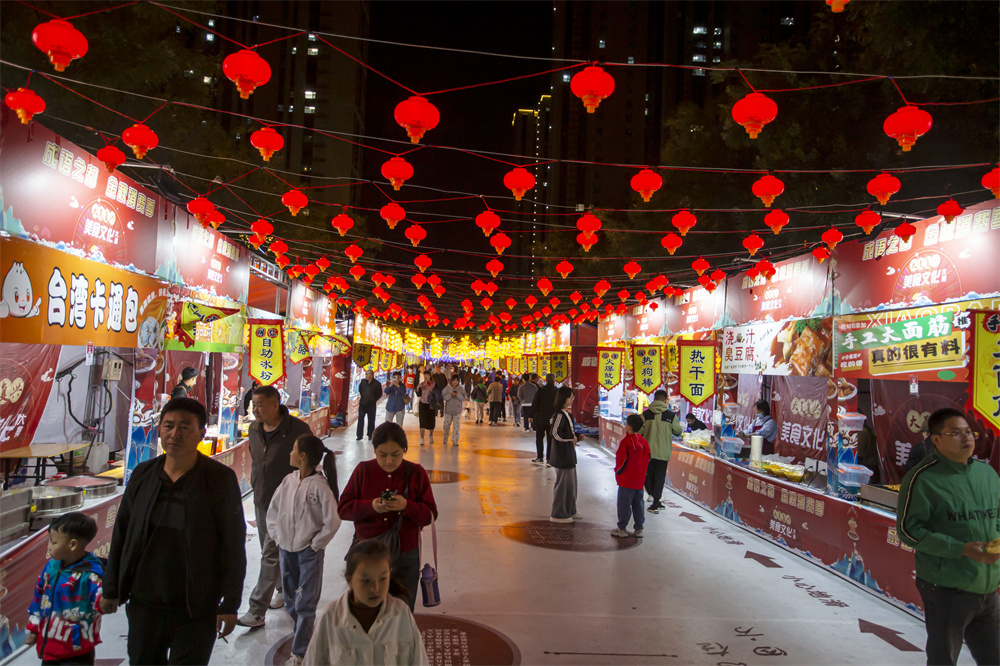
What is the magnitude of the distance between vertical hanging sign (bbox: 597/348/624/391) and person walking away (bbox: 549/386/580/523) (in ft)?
20.1

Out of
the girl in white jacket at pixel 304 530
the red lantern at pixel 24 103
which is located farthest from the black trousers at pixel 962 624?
the red lantern at pixel 24 103

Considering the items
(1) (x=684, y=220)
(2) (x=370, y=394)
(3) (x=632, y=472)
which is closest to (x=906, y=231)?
(1) (x=684, y=220)

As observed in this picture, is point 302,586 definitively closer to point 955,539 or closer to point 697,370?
point 955,539

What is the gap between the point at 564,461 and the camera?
8.32m

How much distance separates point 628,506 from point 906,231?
4.27m

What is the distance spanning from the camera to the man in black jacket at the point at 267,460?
186 inches

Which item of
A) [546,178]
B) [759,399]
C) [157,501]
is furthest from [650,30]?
[157,501]

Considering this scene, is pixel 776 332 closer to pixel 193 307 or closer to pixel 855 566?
pixel 855 566

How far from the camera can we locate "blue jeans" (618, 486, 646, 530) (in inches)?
304

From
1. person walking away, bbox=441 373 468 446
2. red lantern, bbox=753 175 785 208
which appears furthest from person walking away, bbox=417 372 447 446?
red lantern, bbox=753 175 785 208

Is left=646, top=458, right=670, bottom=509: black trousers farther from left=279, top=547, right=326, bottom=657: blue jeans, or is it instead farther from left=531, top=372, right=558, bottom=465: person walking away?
left=279, top=547, right=326, bottom=657: blue jeans

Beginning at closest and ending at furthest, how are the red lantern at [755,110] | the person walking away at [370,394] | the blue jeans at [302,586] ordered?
the blue jeans at [302,586] → the red lantern at [755,110] → the person walking away at [370,394]

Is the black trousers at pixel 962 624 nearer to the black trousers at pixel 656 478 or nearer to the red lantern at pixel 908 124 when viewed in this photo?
the red lantern at pixel 908 124

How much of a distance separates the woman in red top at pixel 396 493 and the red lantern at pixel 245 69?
2822 millimetres
